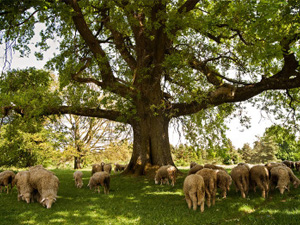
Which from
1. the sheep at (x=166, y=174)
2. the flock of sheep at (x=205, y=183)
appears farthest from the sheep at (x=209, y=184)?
the sheep at (x=166, y=174)

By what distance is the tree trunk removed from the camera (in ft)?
54.1

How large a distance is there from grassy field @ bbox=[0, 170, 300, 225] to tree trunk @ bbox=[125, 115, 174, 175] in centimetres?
470

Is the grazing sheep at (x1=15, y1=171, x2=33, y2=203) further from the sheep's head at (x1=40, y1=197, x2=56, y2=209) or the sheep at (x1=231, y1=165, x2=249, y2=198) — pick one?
the sheep at (x1=231, y1=165, x2=249, y2=198)

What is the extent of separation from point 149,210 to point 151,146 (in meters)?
8.21

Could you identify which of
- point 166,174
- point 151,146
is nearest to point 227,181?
point 166,174

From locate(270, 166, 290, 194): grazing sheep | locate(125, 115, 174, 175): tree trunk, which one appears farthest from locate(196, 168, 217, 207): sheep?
locate(125, 115, 174, 175): tree trunk

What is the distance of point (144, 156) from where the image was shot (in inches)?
659

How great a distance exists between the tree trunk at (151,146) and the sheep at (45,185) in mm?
7295

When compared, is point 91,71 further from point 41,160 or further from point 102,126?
point 41,160

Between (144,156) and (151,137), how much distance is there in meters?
1.37

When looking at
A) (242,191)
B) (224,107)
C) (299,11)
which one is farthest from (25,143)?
(299,11)

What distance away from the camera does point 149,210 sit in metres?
8.72

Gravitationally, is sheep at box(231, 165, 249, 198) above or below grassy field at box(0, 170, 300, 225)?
above

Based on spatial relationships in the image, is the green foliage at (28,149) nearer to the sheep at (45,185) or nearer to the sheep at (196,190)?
the sheep at (45,185)
